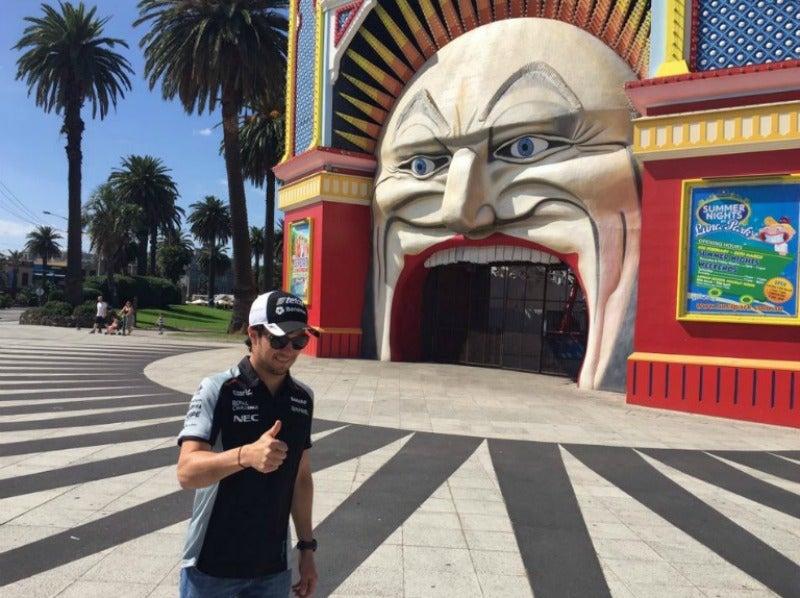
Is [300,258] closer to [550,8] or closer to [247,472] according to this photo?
[550,8]

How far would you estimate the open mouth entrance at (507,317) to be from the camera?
17828 millimetres

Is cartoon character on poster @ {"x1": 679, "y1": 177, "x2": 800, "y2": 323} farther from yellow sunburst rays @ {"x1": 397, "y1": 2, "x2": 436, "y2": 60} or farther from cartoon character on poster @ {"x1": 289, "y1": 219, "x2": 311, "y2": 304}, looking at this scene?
cartoon character on poster @ {"x1": 289, "y1": 219, "x2": 311, "y2": 304}

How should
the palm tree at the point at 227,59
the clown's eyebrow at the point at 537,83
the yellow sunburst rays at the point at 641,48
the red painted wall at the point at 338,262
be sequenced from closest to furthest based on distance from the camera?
the yellow sunburst rays at the point at 641,48, the clown's eyebrow at the point at 537,83, the red painted wall at the point at 338,262, the palm tree at the point at 227,59

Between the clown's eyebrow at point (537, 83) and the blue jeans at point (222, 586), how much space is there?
46.3 feet

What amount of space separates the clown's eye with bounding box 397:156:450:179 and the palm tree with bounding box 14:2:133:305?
21.6m

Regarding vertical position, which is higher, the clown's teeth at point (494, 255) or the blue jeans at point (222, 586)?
the clown's teeth at point (494, 255)

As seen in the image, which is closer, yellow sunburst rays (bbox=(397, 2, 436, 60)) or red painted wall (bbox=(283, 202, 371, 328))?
yellow sunburst rays (bbox=(397, 2, 436, 60))

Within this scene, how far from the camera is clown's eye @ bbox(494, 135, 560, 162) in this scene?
15.3 meters

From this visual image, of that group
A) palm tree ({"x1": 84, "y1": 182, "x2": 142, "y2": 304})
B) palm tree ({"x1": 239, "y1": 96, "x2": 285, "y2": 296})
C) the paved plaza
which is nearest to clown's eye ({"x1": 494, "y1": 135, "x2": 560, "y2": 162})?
the paved plaza

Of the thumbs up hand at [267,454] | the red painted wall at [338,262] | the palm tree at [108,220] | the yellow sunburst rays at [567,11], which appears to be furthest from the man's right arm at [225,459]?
the palm tree at [108,220]

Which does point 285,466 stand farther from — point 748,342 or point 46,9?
point 46,9

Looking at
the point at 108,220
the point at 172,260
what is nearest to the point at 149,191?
the point at 108,220

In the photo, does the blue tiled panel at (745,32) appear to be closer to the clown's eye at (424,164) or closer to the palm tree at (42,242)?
the clown's eye at (424,164)

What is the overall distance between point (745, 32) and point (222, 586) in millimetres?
13270
